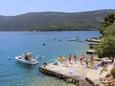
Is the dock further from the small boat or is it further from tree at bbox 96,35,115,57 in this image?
the small boat

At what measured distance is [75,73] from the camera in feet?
152

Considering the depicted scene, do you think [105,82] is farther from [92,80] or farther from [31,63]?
[31,63]

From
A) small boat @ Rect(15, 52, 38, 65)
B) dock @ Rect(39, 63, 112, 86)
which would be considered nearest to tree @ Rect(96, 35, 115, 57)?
dock @ Rect(39, 63, 112, 86)

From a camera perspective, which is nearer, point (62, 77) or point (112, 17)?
point (62, 77)

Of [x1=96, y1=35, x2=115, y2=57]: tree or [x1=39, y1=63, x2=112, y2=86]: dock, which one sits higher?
[x1=96, y1=35, x2=115, y2=57]: tree

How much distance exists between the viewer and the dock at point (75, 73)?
40.4 meters

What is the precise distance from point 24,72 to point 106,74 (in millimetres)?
21695

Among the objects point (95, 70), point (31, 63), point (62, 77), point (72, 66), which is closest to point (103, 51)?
point (95, 70)

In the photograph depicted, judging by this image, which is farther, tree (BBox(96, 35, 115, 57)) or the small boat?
the small boat

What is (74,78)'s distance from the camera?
144 ft

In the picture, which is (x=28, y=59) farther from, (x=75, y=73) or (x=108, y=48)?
(x=108, y=48)

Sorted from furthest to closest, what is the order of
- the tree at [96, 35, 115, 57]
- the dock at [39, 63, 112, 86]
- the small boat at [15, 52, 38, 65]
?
the small boat at [15, 52, 38, 65] < the tree at [96, 35, 115, 57] < the dock at [39, 63, 112, 86]

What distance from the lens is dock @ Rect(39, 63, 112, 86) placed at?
40362 mm

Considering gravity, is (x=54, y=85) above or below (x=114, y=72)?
below
